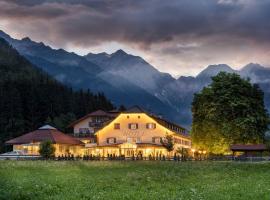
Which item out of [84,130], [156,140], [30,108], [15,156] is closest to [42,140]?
[15,156]

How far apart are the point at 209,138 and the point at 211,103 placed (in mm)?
6651

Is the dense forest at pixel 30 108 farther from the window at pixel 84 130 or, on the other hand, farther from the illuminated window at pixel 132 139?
the illuminated window at pixel 132 139

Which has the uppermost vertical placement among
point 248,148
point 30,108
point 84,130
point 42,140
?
point 30,108

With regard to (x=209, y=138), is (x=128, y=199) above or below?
below

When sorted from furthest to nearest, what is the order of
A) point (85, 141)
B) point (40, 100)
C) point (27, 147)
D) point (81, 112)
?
point (81, 112) < point (40, 100) < point (85, 141) < point (27, 147)

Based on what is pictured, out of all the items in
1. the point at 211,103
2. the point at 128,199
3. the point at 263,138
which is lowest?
the point at 128,199

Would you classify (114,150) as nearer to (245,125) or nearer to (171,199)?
(245,125)

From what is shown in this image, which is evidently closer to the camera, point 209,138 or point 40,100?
point 209,138

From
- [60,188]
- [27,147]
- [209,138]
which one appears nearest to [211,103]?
[209,138]

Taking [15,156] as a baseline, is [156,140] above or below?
above

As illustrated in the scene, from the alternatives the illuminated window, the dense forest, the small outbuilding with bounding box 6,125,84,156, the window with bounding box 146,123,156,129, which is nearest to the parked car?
the small outbuilding with bounding box 6,125,84,156

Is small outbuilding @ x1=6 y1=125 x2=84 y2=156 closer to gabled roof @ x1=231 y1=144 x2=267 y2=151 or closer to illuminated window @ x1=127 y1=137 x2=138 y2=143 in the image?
illuminated window @ x1=127 y1=137 x2=138 y2=143

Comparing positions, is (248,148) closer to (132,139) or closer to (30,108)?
(132,139)

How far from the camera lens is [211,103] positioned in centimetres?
10550
